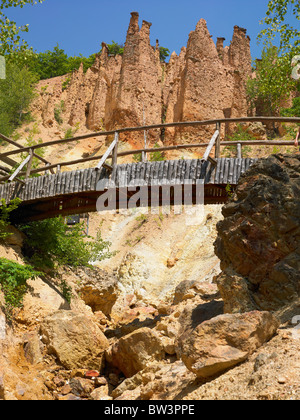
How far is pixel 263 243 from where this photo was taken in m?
6.78

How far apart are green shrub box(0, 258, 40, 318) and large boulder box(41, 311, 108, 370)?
718 mm

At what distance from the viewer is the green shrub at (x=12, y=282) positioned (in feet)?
30.8

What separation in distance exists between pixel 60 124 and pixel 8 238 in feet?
94.7

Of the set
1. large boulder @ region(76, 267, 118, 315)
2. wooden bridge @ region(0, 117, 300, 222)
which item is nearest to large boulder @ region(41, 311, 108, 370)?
wooden bridge @ region(0, 117, 300, 222)

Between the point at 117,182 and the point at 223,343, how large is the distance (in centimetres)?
508

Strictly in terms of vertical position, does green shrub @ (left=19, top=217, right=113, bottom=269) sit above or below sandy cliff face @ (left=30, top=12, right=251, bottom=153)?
below

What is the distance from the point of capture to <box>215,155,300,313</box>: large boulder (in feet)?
21.6

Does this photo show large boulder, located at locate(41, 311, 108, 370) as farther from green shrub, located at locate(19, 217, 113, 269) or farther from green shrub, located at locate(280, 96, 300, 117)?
green shrub, located at locate(280, 96, 300, 117)

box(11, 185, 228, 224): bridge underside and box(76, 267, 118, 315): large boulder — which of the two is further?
box(76, 267, 118, 315): large boulder

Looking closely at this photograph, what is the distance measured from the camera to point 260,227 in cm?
679

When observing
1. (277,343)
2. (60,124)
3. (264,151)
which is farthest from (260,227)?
(60,124)

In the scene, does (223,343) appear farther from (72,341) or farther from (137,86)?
(137,86)

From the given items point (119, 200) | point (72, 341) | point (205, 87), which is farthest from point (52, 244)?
point (205, 87)
